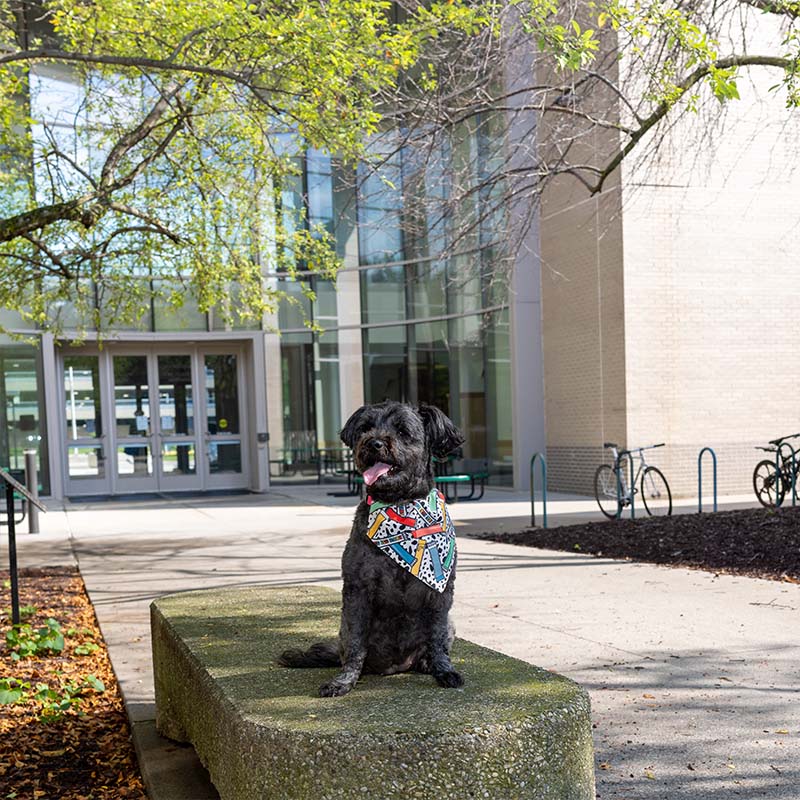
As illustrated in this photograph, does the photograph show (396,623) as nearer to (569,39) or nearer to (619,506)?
(569,39)

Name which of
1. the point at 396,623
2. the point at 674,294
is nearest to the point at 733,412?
the point at 674,294

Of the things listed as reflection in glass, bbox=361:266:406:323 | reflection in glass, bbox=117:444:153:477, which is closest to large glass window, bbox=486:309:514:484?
reflection in glass, bbox=361:266:406:323

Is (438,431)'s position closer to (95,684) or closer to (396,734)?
(396,734)

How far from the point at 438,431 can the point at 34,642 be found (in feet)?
14.7

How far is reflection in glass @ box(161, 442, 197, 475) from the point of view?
2192cm

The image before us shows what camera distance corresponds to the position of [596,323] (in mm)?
16609

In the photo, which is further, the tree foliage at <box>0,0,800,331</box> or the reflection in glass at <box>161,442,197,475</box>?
the reflection in glass at <box>161,442,197,475</box>

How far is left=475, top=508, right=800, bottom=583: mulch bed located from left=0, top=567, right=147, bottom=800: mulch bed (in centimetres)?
549

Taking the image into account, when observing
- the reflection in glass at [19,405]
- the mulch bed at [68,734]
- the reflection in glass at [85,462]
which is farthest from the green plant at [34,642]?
the reflection in glass at [85,462]

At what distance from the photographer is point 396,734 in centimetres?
260

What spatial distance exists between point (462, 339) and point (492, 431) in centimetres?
213

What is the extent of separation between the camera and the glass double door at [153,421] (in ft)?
69.7

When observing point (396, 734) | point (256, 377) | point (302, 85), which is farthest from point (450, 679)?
point (256, 377)

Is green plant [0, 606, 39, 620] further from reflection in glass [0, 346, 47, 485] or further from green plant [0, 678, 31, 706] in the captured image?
reflection in glass [0, 346, 47, 485]
